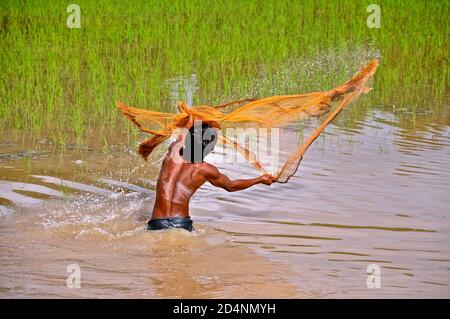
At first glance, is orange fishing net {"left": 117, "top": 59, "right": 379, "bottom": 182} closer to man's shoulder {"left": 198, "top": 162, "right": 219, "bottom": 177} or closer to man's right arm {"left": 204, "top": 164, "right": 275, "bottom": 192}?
man's right arm {"left": 204, "top": 164, "right": 275, "bottom": 192}

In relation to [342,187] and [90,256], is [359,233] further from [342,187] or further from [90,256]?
[90,256]

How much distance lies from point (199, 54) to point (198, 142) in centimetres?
468

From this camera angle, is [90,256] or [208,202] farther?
[208,202]

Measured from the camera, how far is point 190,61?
355 inches

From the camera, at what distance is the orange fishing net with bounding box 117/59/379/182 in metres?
4.65

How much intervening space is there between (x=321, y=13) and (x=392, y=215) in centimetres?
633
